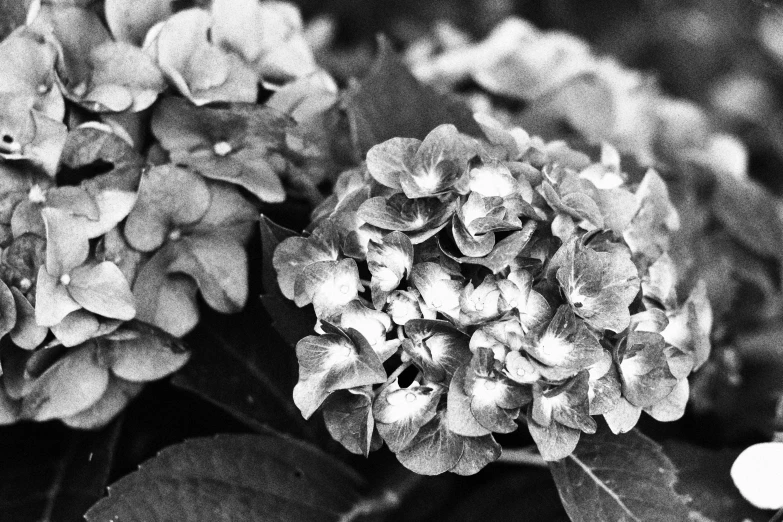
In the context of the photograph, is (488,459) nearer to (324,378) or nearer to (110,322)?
(324,378)

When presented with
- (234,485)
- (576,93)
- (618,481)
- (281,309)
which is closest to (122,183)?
(281,309)

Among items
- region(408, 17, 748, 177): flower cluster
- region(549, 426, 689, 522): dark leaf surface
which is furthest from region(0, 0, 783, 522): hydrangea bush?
region(408, 17, 748, 177): flower cluster

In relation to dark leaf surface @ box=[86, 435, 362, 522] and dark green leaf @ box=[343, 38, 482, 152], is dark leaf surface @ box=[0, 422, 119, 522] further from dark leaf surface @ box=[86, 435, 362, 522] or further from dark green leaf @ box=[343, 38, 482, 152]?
dark green leaf @ box=[343, 38, 482, 152]

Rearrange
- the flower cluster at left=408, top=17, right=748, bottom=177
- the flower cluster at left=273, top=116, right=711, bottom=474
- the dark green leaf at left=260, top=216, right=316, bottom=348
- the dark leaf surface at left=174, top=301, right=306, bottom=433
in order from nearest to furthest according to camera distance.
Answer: the flower cluster at left=273, top=116, right=711, bottom=474 < the dark green leaf at left=260, top=216, right=316, bottom=348 < the dark leaf surface at left=174, top=301, right=306, bottom=433 < the flower cluster at left=408, top=17, right=748, bottom=177

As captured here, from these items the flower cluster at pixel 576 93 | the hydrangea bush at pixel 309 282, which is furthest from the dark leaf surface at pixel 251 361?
the flower cluster at pixel 576 93

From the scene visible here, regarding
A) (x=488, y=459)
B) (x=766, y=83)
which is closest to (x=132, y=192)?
(x=488, y=459)

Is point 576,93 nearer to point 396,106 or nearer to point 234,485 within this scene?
point 396,106
